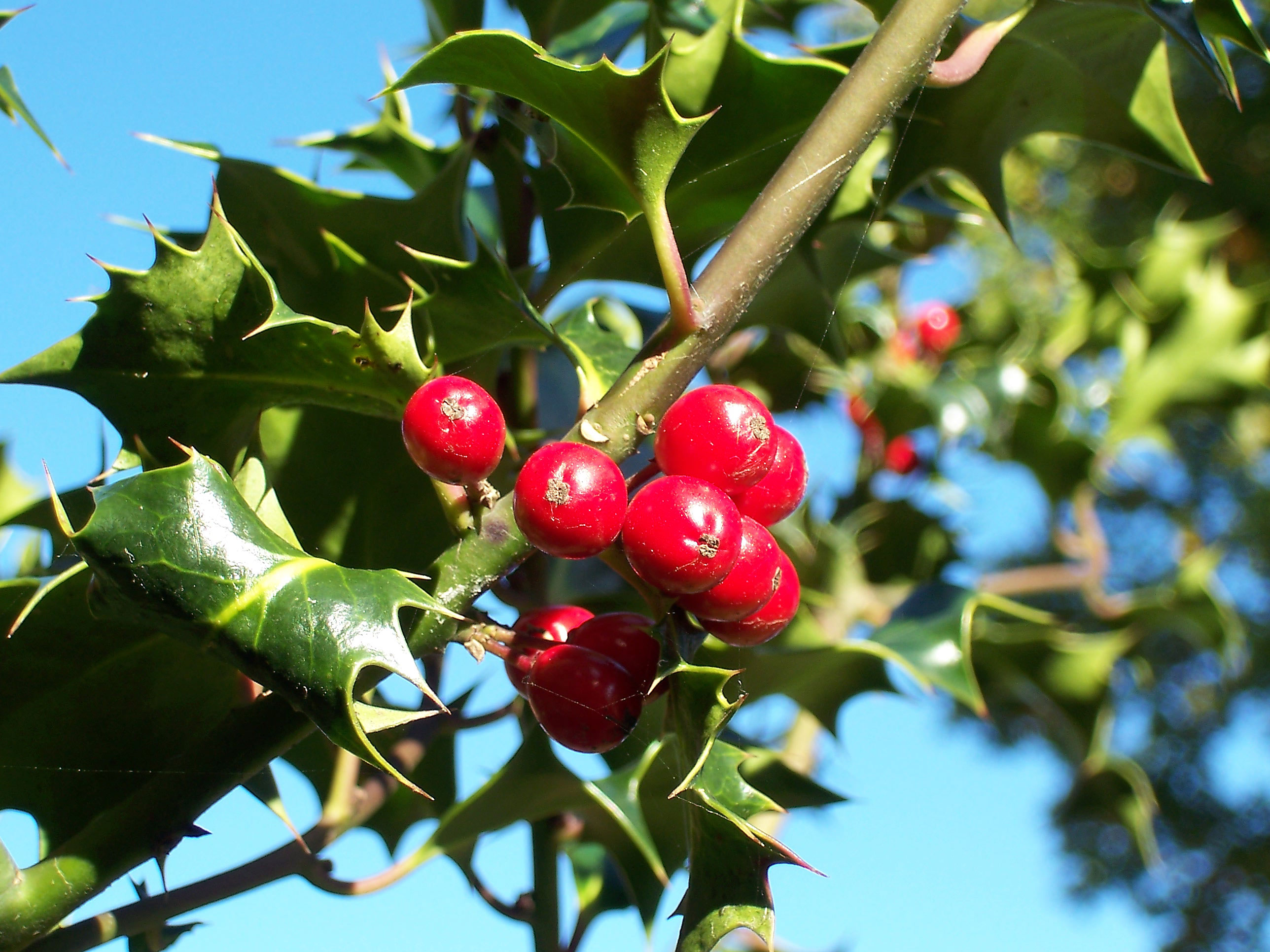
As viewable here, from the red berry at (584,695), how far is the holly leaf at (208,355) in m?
0.20

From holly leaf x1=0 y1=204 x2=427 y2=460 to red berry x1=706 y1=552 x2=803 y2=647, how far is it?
0.25 m

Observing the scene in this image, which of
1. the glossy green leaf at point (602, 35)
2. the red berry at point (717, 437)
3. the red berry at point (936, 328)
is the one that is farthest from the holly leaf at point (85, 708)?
the red berry at point (936, 328)

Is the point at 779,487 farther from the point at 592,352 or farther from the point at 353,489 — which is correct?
the point at 353,489

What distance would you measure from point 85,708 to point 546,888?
530 millimetres

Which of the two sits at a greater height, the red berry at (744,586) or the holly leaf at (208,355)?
the holly leaf at (208,355)

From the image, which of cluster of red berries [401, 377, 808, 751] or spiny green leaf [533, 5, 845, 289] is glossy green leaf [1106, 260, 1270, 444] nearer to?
spiny green leaf [533, 5, 845, 289]

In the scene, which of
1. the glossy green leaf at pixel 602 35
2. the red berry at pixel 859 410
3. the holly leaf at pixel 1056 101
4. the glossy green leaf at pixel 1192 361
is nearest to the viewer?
the holly leaf at pixel 1056 101

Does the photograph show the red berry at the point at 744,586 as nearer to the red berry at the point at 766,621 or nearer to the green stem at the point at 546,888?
the red berry at the point at 766,621

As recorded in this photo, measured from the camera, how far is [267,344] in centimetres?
65

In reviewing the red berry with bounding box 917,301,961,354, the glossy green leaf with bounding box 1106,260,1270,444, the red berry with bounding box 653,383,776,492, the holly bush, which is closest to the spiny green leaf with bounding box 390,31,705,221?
the holly bush

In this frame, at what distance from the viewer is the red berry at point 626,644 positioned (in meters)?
0.61

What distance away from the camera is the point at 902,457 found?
1.90 metres

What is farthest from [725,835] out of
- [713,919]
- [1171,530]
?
[1171,530]

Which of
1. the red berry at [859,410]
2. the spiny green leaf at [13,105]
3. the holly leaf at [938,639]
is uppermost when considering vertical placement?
the spiny green leaf at [13,105]
